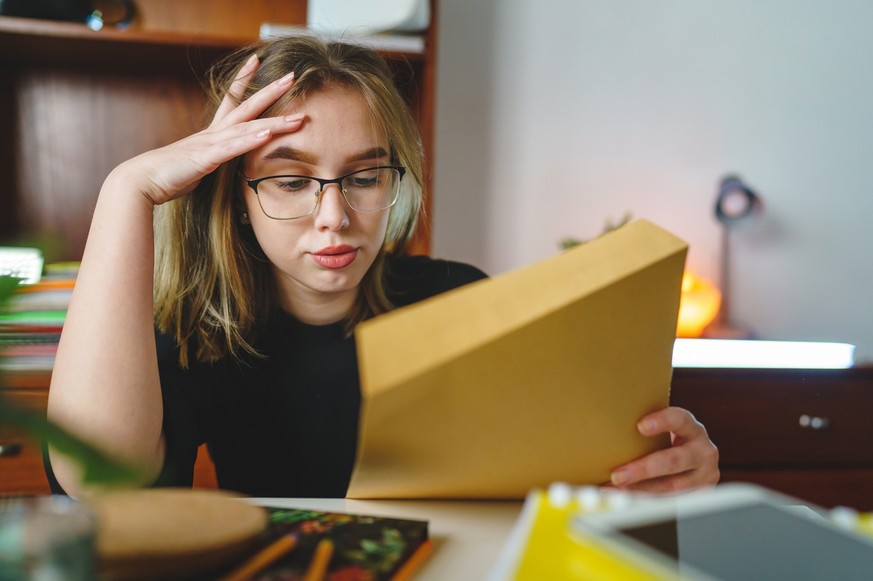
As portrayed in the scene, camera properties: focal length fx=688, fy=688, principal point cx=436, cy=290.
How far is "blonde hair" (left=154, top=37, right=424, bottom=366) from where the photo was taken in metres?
0.99

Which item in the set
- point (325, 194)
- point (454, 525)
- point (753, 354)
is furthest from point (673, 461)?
point (753, 354)

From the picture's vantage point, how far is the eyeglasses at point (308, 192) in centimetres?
91

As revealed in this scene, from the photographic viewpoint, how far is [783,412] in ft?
5.32

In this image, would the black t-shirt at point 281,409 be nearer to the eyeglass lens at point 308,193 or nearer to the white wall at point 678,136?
the eyeglass lens at point 308,193

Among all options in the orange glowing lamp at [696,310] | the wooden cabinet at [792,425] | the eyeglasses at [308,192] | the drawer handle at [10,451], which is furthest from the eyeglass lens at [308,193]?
the orange glowing lamp at [696,310]

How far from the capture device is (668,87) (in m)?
2.07

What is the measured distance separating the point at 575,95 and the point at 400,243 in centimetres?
104

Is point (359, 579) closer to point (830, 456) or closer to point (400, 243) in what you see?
point (400, 243)

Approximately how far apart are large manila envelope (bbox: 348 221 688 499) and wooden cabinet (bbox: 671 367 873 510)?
1.08m

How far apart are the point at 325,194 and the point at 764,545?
677mm

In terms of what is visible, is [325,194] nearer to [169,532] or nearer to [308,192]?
[308,192]

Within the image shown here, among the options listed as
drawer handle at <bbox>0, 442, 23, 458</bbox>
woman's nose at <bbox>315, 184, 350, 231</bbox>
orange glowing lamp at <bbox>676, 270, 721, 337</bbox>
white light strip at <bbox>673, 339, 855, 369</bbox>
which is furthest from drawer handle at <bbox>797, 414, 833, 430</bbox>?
drawer handle at <bbox>0, 442, 23, 458</bbox>

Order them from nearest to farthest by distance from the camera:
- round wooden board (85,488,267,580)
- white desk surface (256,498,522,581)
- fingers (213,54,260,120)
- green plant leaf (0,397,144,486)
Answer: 1. green plant leaf (0,397,144,486)
2. round wooden board (85,488,267,580)
3. white desk surface (256,498,522,581)
4. fingers (213,54,260,120)

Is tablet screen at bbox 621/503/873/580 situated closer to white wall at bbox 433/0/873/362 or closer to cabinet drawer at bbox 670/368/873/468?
cabinet drawer at bbox 670/368/873/468
